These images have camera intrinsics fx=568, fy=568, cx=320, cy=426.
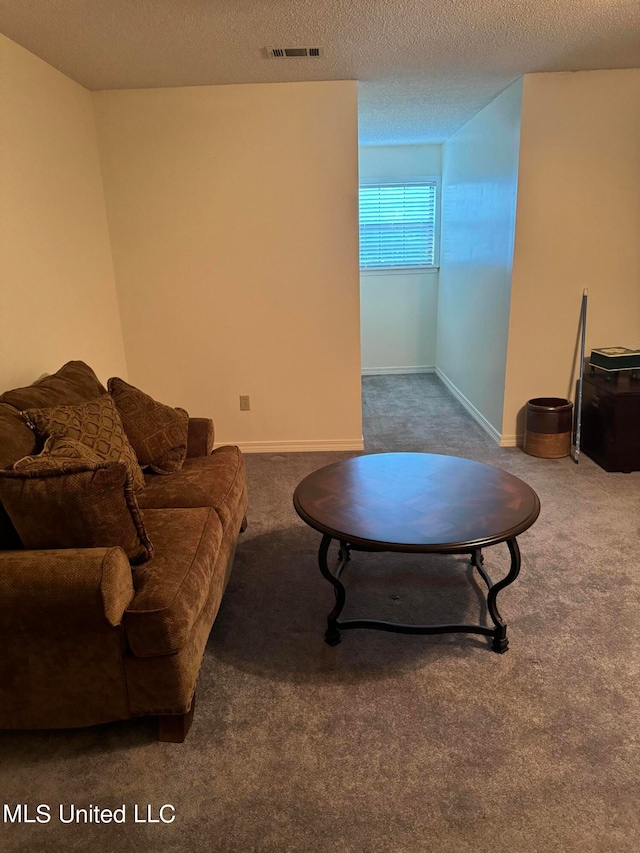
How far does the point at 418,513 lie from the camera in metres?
2.04

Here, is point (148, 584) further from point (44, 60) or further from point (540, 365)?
point (540, 365)

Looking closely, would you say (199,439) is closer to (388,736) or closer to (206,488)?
(206,488)

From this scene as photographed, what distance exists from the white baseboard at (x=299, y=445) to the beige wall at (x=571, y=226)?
120 cm

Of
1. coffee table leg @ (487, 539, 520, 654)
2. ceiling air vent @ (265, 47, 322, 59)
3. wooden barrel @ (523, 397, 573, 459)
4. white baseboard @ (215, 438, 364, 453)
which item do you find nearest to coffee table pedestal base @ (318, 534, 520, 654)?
coffee table leg @ (487, 539, 520, 654)

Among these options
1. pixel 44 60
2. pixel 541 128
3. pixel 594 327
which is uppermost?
pixel 44 60

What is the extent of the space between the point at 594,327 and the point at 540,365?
1.44 ft

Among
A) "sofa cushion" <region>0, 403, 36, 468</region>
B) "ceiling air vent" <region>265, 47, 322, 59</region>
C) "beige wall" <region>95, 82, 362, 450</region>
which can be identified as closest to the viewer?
"sofa cushion" <region>0, 403, 36, 468</region>

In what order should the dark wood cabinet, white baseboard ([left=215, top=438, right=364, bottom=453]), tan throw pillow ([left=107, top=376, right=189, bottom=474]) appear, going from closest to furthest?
tan throw pillow ([left=107, top=376, right=189, bottom=474]) < the dark wood cabinet < white baseboard ([left=215, top=438, right=364, bottom=453])

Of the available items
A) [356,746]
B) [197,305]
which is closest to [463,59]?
[197,305]

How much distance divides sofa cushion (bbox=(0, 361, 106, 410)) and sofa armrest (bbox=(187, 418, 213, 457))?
471 mm

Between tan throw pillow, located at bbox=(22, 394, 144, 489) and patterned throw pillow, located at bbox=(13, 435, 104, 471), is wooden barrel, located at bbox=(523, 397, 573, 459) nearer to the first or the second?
tan throw pillow, located at bbox=(22, 394, 144, 489)

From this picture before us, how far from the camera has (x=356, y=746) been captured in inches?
67.1

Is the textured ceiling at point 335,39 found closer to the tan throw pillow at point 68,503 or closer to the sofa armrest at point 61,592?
the tan throw pillow at point 68,503

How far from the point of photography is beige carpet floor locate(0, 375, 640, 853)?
1.46m
